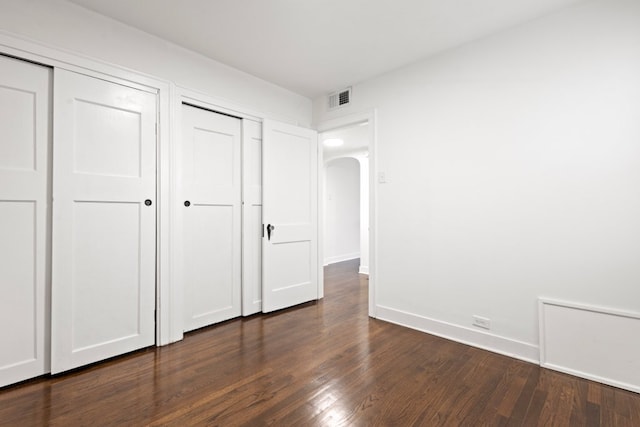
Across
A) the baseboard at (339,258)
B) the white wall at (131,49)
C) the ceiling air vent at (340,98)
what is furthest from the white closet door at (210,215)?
the baseboard at (339,258)

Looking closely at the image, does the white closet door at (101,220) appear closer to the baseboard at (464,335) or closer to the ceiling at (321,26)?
the ceiling at (321,26)

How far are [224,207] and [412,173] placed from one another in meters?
1.91

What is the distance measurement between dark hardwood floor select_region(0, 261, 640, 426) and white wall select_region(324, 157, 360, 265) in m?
4.14

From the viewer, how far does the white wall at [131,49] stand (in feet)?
6.47

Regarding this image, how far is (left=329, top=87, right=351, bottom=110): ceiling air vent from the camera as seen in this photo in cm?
347

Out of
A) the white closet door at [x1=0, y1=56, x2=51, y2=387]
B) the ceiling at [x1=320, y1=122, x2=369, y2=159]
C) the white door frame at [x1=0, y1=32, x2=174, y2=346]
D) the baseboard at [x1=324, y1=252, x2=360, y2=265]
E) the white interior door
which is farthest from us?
the baseboard at [x1=324, y1=252, x2=360, y2=265]

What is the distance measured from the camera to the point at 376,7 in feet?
7.04

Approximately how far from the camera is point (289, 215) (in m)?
3.53

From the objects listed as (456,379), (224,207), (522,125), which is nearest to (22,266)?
(224,207)

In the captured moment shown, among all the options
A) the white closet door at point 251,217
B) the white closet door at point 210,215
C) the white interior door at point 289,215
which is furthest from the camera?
the white interior door at point 289,215

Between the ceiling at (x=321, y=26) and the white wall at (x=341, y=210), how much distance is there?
3939mm

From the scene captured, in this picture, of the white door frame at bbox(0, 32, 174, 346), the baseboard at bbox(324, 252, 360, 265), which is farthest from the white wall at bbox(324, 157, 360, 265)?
the white door frame at bbox(0, 32, 174, 346)

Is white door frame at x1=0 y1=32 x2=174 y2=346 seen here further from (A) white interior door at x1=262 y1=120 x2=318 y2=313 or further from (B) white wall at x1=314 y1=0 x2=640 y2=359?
(B) white wall at x1=314 y1=0 x2=640 y2=359

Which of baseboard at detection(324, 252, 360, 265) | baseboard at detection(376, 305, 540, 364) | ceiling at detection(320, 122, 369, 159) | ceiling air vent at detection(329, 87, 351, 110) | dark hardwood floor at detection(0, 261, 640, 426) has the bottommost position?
dark hardwood floor at detection(0, 261, 640, 426)
